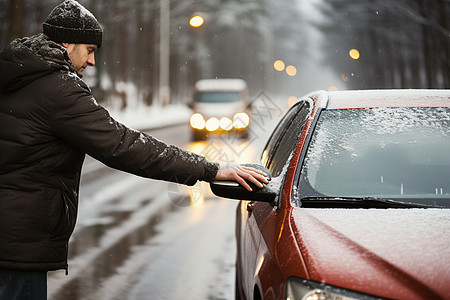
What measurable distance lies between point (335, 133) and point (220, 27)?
6583 centimetres

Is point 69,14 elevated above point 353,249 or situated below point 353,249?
above

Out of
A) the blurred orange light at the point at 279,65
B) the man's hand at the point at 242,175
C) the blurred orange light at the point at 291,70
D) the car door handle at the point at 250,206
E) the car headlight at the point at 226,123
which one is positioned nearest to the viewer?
the man's hand at the point at 242,175

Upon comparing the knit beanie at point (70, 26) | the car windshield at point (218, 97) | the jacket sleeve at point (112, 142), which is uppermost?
the knit beanie at point (70, 26)

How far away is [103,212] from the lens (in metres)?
10.1

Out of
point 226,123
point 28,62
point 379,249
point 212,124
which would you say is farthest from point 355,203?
point 226,123

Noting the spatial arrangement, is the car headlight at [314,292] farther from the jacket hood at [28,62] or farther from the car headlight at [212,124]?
the car headlight at [212,124]

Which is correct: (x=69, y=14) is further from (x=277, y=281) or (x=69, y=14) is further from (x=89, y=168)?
(x=89, y=168)

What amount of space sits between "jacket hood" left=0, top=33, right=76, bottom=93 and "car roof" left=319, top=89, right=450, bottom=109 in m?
1.71

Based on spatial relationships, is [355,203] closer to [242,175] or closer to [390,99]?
[242,175]

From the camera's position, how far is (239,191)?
125 inches

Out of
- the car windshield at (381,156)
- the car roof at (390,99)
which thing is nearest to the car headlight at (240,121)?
the car roof at (390,99)

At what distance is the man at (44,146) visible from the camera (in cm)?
279

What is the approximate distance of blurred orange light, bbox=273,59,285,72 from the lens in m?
118

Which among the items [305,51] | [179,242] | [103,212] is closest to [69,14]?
[179,242]
